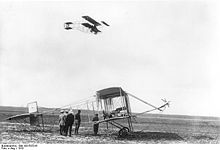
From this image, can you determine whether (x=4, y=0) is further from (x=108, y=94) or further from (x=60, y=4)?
(x=108, y=94)

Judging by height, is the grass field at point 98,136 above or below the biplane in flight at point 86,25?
below

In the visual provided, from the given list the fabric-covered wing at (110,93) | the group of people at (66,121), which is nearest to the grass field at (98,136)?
the group of people at (66,121)

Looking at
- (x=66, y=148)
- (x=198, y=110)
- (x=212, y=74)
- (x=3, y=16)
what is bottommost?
(x=66, y=148)

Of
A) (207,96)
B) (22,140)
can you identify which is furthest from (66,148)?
(207,96)

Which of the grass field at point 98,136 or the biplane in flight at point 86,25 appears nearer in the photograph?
the grass field at point 98,136

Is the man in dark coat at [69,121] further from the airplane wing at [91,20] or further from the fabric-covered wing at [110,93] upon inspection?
the airplane wing at [91,20]

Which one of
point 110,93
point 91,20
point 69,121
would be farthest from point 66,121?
point 91,20

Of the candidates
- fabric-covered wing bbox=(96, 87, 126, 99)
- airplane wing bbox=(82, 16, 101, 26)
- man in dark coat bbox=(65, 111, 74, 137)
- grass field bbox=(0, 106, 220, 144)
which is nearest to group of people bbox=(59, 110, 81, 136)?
man in dark coat bbox=(65, 111, 74, 137)

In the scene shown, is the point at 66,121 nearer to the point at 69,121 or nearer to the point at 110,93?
the point at 69,121

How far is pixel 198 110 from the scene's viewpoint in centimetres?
2011

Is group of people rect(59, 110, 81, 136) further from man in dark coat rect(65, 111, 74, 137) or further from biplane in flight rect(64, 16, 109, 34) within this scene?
biplane in flight rect(64, 16, 109, 34)

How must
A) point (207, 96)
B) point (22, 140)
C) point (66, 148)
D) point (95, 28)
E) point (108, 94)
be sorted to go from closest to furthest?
point (66, 148) → point (22, 140) → point (207, 96) → point (108, 94) → point (95, 28)

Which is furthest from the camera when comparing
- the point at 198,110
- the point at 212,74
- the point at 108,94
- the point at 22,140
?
the point at 198,110

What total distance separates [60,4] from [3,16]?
309 cm
